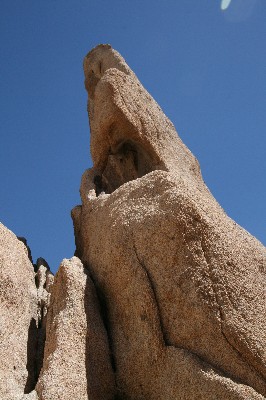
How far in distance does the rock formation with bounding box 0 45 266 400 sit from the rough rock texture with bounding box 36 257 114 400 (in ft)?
0.06

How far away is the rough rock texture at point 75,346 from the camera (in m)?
7.80

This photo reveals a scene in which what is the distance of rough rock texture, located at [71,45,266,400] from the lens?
7711 mm

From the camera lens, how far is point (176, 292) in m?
8.49

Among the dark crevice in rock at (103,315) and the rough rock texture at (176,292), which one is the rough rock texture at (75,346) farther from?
the rough rock texture at (176,292)

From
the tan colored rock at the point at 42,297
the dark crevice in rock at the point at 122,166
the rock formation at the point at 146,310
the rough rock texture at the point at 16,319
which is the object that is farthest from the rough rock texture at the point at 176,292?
the dark crevice in rock at the point at 122,166

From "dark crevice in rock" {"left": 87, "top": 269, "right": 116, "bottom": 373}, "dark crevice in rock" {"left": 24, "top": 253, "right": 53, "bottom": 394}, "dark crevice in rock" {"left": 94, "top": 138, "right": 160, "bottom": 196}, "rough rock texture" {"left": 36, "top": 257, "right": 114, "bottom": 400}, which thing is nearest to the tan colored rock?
"dark crevice in rock" {"left": 24, "top": 253, "right": 53, "bottom": 394}

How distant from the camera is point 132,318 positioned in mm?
8898

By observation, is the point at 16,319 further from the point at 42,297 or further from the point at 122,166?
the point at 122,166

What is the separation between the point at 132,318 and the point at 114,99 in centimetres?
662

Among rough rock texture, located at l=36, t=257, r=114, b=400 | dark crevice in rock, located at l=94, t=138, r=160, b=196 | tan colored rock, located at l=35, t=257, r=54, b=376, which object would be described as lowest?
rough rock texture, located at l=36, t=257, r=114, b=400

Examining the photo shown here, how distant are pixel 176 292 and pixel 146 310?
0.66 metres

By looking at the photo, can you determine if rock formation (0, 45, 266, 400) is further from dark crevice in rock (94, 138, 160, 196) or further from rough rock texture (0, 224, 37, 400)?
dark crevice in rock (94, 138, 160, 196)

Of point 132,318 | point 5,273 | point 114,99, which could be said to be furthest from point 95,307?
point 114,99

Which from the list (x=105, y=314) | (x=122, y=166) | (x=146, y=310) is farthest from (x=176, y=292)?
(x=122, y=166)
